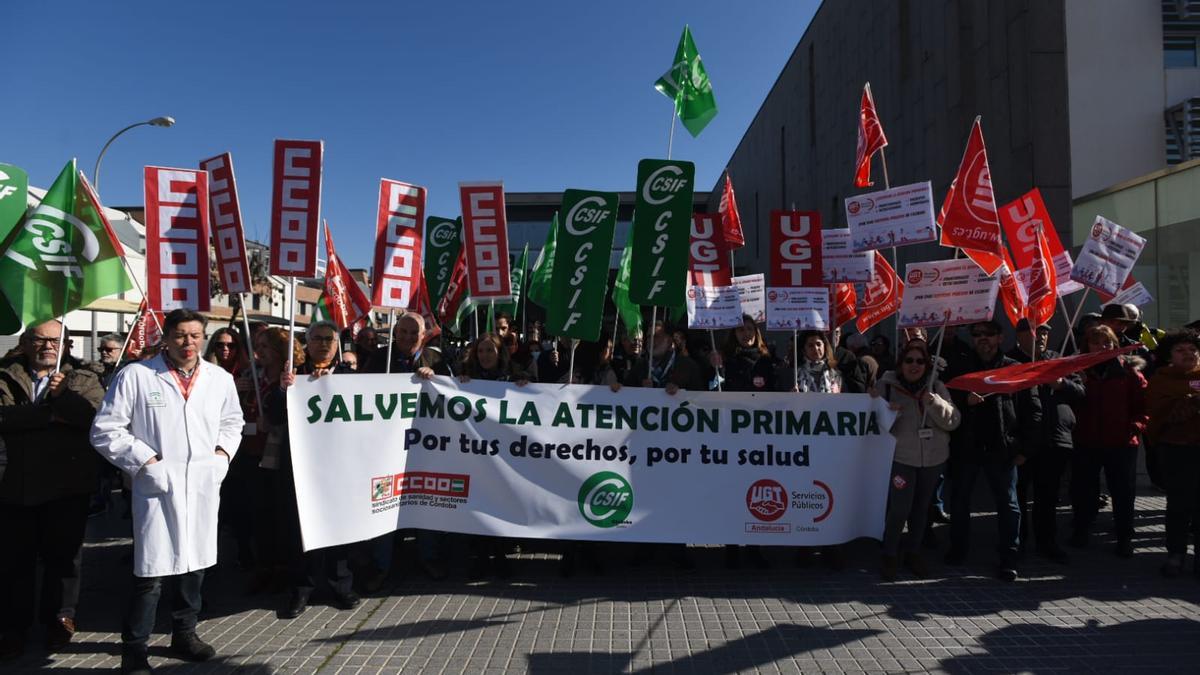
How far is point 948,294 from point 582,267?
3.13m

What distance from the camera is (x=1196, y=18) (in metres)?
11.6

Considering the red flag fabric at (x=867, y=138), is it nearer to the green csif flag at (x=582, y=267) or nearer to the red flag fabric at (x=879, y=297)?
the red flag fabric at (x=879, y=297)

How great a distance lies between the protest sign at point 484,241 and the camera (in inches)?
230

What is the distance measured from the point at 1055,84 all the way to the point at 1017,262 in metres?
6.60

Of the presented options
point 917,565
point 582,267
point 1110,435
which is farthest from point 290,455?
point 1110,435

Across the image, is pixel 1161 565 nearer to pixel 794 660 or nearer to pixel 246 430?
pixel 794 660

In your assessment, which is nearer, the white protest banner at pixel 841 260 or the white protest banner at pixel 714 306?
the white protest banner at pixel 714 306

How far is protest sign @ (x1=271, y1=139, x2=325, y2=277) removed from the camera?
502 centimetres

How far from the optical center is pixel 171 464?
3.79 meters

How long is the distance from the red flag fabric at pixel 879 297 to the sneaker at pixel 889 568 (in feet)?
11.4

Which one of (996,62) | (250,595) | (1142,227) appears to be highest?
(996,62)

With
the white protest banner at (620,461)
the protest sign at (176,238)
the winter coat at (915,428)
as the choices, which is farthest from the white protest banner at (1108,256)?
the protest sign at (176,238)

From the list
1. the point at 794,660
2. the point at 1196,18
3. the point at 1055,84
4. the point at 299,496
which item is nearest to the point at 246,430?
the point at 299,496

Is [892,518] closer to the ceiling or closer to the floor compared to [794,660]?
closer to the ceiling
